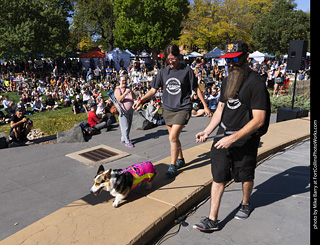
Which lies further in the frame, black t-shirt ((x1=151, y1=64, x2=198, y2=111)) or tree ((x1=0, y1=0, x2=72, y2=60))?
tree ((x1=0, y1=0, x2=72, y2=60))

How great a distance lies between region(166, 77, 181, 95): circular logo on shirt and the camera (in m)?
4.29

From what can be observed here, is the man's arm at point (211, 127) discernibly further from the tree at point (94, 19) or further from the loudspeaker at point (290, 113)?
the tree at point (94, 19)

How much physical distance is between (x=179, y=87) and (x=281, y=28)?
47302 mm

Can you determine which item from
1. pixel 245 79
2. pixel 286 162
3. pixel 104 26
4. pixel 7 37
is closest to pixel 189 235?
pixel 245 79

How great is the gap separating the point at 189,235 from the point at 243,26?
163ft

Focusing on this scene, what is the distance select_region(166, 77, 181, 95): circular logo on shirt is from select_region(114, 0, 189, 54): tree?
31.6 meters

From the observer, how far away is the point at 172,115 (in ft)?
14.3

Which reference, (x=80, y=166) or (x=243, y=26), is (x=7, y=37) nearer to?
(x=80, y=166)

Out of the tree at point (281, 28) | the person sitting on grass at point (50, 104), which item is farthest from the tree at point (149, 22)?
the person sitting on grass at point (50, 104)

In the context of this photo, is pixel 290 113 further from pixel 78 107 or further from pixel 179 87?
pixel 78 107

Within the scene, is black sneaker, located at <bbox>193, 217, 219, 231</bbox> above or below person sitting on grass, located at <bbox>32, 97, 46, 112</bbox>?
below

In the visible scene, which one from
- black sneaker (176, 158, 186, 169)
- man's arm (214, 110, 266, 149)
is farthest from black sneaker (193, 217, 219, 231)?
black sneaker (176, 158, 186, 169)

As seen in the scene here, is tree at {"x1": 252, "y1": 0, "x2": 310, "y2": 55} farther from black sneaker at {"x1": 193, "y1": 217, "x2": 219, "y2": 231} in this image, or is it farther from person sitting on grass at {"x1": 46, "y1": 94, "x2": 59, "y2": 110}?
black sneaker at {"x1": 193, "y1": 217, "x2": 219, "y2": 231}

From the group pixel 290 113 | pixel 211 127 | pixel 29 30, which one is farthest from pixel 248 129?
pixel 29 30
